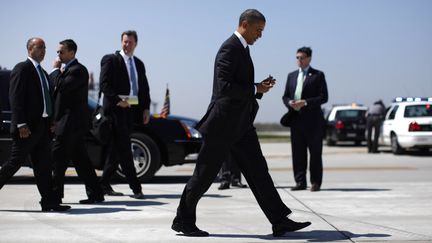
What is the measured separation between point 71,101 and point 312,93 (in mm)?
3421

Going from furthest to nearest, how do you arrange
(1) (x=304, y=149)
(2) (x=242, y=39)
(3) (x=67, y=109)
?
1. (1) (x=304, y=149)
2. (3) (x=67, y=109)
3. (2) (x=242, y=39)

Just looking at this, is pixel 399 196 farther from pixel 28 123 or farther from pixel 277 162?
pixel 277 162

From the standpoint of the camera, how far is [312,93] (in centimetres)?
995

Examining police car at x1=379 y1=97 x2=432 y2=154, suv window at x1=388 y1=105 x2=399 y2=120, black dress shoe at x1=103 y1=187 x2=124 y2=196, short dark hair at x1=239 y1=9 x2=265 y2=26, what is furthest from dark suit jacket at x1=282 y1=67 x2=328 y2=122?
suv window at x1=388 y1=105 x2=399 y2=120

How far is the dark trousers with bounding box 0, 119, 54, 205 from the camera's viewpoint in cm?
747

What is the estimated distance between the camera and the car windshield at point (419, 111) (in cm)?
1958

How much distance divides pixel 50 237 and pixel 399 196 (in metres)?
4.54

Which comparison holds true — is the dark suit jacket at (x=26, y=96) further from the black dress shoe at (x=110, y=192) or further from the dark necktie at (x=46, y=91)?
the black dress shoe at (x=110, y=192)

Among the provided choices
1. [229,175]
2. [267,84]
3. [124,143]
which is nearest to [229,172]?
[229,175]

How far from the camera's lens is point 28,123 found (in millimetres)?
7441

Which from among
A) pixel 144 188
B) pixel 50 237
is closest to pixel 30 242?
pixel 50 237

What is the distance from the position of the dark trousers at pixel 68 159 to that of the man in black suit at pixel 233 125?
232 cm

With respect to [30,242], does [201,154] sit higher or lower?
higher

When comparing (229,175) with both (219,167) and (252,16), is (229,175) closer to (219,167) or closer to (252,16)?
(219,167)
